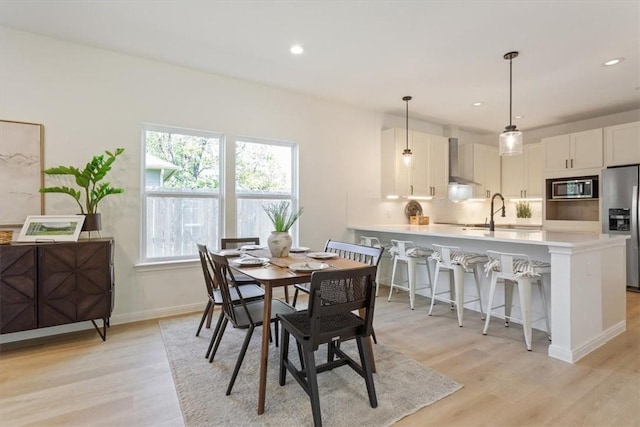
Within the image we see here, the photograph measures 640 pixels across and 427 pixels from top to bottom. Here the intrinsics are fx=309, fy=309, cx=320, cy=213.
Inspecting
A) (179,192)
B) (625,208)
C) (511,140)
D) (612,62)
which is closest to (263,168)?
(179,192)

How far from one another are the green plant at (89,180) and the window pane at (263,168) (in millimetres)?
1369

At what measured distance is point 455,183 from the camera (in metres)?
5.69

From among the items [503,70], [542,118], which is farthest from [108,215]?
[542,118]

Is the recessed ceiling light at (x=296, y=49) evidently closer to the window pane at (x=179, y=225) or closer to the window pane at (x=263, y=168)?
the window pane at (x=263, y=168)

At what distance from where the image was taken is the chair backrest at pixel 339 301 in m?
1.68

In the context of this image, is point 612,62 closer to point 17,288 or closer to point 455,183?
point 455,183

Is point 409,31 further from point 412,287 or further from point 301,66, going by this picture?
point 412,287

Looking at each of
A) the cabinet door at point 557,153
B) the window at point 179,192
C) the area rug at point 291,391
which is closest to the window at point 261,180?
the window at point 179,192

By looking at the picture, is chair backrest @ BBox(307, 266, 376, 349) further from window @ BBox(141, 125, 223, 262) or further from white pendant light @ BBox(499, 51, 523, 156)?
window @ BBox(141, 125, 223, 262)

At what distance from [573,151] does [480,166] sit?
56.7 inches

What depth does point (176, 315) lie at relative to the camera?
3496 millimetres

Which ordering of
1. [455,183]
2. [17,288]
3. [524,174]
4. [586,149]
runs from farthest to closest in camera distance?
[524,174] → [455,183] → [586,149] → [17,288]

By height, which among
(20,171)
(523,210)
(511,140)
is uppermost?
(511,140)

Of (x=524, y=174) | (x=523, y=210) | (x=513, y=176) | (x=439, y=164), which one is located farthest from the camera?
(x=523, y=210)
